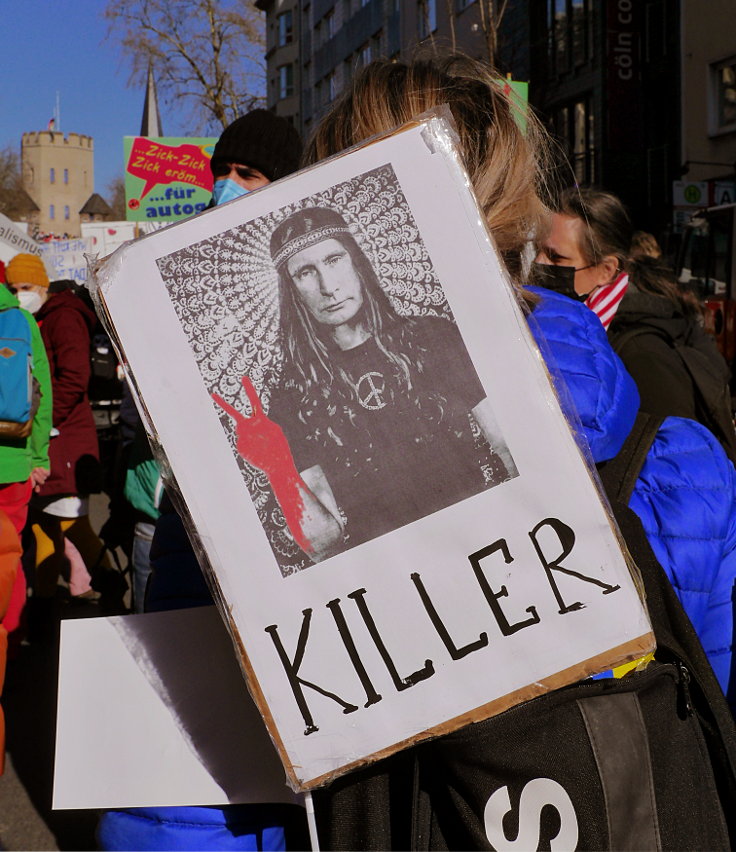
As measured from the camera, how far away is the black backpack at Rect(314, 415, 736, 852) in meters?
1.10

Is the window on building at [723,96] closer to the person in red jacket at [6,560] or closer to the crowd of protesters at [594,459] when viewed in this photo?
the person in red jacket at [6,560]

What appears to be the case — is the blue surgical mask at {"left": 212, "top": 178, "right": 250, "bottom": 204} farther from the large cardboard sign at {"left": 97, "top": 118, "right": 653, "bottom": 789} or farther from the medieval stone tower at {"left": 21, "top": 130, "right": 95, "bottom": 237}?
the medieval stone tower at {"left": 21, "top": 130, "right": 95, "bottom": 237}

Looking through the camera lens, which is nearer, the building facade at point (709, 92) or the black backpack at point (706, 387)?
the black backpack at point (706, 387)

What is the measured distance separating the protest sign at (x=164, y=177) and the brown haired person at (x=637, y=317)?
9.18 metres

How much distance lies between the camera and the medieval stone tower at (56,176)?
3809 inches

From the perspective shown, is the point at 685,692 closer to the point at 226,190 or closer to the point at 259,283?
the point at 259,283

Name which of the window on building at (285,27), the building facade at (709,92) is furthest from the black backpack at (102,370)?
the window on building at (285,27)

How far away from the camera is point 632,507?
4.57 feet

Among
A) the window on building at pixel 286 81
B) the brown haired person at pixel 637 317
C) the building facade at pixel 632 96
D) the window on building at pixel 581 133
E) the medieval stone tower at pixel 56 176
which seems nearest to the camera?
the brown haired person at pixel 637 317

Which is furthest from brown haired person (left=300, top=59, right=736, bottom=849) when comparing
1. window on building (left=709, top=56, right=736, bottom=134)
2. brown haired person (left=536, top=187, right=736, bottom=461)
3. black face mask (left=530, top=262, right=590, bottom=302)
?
window on building (left=709, top=56, right=736, bottom=134)

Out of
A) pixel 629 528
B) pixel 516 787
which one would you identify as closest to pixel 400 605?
pixel 516 787

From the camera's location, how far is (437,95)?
1.31m

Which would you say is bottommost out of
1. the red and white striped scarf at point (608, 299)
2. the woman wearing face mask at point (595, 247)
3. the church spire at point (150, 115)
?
the red and white striped scarf at point (608, 299)

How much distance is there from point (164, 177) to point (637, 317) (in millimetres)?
9742
